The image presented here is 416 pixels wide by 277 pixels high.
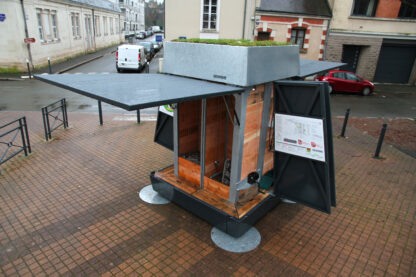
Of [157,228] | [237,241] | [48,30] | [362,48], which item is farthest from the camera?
[48,30]

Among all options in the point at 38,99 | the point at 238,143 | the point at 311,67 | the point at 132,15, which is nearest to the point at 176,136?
the point at 238,143

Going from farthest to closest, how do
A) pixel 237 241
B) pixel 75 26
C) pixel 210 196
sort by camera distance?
1. pixel 75 26
2. pixel 210 196
3. pixel 237 241

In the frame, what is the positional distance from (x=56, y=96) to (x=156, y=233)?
1233 centimetres

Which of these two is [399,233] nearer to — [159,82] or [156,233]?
[156,233]

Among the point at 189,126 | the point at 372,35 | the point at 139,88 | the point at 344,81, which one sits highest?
the point at 372,35

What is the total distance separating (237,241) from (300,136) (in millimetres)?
2050

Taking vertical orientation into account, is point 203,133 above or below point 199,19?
below

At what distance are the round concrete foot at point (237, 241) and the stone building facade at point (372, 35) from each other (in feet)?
63.3

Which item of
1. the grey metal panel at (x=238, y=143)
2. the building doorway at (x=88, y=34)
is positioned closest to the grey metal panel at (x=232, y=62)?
the grey metal panel at (x=238, y=143)

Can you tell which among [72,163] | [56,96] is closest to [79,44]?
[56,96]

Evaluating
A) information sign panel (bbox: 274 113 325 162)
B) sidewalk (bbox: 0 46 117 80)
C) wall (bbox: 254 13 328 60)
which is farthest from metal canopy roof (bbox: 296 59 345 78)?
sidewalk (bbox: 0 46 117 80)

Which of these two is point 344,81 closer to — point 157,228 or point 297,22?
point 297,22

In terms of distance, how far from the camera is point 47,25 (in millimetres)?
23094

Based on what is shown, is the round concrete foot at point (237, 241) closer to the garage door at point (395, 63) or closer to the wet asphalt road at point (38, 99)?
the wet asphalt road at point (38, 99)
